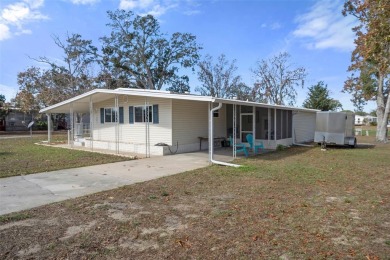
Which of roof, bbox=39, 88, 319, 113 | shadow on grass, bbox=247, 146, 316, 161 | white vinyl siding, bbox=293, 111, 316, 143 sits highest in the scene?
roof, bbox=39, 88, 319, 113

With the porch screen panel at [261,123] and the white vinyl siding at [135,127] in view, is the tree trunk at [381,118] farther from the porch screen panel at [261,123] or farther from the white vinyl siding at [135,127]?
the white vinyl siding at [135,127]

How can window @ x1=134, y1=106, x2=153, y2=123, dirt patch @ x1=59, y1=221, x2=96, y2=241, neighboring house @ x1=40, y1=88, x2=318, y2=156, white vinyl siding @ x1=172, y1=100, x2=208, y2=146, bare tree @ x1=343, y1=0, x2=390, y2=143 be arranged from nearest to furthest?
1. dirt patch @ x1=59, y1=221, x2=96, y2=241
2. bare tree @ x1=343, y1=0, x2=390, y2=143
3. neighboring house @ x1=40, y1=88, x2=318, y2=156
4. white vinyl siding @ x1=172, y1=100, x2=208, y2=146
5. window @ x1=134, y1=106, x2=153, y2=123

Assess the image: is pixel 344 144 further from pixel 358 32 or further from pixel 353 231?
pixel 353 231

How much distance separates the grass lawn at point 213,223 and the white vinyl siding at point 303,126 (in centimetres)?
1259

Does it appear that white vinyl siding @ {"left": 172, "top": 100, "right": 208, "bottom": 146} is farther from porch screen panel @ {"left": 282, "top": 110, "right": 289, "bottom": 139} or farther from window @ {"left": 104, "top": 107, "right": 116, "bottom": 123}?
window @ {"left": 104, "top": 107, "right": 116, "bottom": 123}

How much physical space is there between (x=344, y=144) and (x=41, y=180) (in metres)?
15.0

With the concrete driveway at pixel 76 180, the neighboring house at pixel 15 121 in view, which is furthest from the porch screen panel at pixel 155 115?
the neighboring house at pixel 15 121

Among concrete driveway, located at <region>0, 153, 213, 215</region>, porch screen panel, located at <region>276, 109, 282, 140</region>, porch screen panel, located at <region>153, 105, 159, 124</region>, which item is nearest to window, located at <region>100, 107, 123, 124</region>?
porch screen panel, located at <region>153, 105, 159, 124</region>

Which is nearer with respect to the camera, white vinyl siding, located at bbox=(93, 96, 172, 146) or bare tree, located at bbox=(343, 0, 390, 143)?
bare tree, located at bbox=(343, 0, 390, 143)

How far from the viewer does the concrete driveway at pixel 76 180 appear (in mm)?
6004

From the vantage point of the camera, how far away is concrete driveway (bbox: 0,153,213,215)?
236 inches

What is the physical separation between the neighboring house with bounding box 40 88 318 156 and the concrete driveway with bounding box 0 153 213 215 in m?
→ 2.96

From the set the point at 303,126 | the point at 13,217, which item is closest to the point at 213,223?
the point at 13,217

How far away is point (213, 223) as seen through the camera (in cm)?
451
